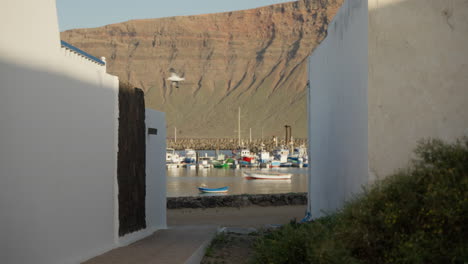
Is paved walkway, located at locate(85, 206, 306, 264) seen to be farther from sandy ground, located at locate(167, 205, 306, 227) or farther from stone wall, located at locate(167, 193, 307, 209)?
stone wall, located at locate(167, 193, 307, 209)

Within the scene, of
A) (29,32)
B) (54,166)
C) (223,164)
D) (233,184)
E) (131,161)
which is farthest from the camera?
(223,164)

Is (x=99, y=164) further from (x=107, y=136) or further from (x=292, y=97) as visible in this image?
(x=292, y=97)

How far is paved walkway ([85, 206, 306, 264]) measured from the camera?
36.3ft

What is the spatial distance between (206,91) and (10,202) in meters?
155

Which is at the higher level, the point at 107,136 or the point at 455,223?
the point at 107,136

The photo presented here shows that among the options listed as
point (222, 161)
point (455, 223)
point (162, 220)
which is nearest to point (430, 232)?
point (455, 223)

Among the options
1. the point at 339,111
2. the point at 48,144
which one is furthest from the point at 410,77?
the point at 48,144

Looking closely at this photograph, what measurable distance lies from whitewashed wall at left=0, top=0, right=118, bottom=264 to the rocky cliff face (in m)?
130

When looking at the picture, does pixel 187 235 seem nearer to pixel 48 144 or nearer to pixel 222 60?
pixel 48 144

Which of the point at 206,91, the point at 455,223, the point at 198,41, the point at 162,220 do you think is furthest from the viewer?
the point at 198,41

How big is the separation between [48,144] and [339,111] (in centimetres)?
589

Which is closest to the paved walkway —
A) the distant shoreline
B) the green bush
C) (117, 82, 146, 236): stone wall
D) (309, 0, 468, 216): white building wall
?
(117, 82, 146, 236): stone wall

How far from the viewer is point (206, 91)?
533 feet

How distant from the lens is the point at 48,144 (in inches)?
361
